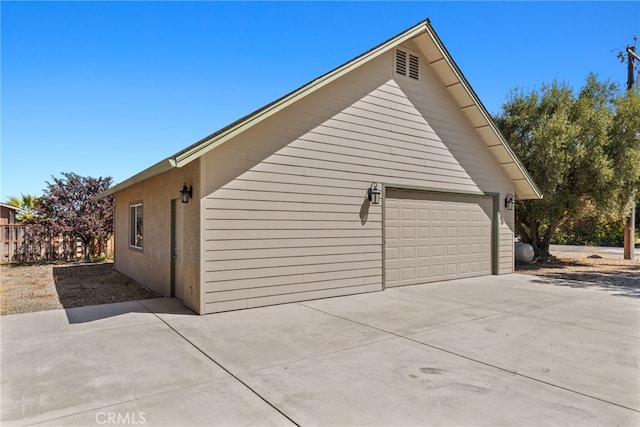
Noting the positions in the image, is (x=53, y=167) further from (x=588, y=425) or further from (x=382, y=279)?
(x=588, y=425)

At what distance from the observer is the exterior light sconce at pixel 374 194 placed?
7887mm

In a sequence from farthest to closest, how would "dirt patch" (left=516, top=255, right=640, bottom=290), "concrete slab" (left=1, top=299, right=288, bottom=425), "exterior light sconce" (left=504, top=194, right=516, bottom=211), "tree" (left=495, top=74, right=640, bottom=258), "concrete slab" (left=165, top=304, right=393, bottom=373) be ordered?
"tree" (left=495, top=74, right=640, bottom=258) < "exterior light sconce" (left=504, top=194, right=516, bottom=211) < "dirt patch" (left=516, top=255, right=640, bottom=290) < "concrete slab" (left=165, top=304, right=393, bottom=373) < "concrete slab" (left=1, top=299, right=288, bottom=425)

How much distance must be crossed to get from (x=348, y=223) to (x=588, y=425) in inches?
209

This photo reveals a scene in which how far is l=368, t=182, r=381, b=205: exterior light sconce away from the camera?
311 inches

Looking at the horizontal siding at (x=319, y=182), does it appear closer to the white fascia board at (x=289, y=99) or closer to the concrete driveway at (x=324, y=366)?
the white fascia board at (x=289, y=99)

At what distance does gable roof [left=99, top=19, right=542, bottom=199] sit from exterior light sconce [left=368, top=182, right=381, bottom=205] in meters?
2.29

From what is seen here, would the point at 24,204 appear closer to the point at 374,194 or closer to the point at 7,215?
the point at 7,215

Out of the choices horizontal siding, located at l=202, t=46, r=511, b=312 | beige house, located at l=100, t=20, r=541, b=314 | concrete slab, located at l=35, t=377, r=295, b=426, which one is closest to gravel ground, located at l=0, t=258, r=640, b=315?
beige house, located at l=100, t=20, r=541, b=314

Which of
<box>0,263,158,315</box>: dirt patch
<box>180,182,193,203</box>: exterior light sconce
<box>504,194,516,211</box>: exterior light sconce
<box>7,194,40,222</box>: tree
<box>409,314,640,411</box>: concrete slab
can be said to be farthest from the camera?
<box>7,194,40,222</box>: tree

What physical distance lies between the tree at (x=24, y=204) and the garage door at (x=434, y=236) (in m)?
17.1

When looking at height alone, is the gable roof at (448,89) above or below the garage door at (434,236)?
above

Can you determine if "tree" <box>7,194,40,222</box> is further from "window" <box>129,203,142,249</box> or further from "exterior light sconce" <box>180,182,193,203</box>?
"exterior light sconce" <box>180,182,193,203</box>

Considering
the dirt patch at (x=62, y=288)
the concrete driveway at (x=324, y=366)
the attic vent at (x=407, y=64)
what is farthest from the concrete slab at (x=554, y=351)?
the dirt patch at (x=62, y=288)

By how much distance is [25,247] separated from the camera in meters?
14.5
